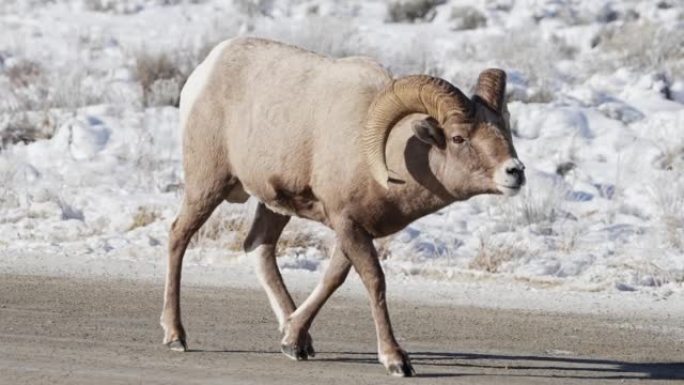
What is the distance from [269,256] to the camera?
Answer: 11.0m

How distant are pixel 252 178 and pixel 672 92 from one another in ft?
48.5

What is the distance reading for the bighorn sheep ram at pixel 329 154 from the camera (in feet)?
31.1

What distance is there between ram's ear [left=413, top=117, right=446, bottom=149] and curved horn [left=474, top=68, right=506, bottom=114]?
12.1 inches

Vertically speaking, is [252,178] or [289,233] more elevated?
[252,178]

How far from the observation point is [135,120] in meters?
21.9

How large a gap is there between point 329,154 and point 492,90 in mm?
1033

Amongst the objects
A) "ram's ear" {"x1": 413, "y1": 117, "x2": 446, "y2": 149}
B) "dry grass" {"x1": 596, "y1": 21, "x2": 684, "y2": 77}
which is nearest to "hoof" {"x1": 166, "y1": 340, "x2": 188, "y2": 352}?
"ram's ear" {"x1": 413, "y1": 117, "x2": 446, "y2": 149}

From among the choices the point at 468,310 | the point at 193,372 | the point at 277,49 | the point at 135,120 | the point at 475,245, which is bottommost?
A: the point at 135,120

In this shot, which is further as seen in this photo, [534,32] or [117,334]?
[534,32]

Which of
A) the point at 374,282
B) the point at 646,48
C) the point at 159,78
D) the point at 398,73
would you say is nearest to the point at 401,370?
the point at 374,282

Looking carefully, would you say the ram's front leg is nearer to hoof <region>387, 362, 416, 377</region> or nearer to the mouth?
hoof <region>387, 362, 416, 377</region>

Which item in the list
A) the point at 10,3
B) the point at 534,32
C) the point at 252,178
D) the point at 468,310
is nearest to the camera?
the point at 252,178

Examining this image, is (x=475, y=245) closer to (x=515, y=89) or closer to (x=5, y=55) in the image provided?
(x=515, y=89)

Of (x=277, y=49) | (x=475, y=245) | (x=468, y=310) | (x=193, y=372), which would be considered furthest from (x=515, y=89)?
(x=193, y=372)
